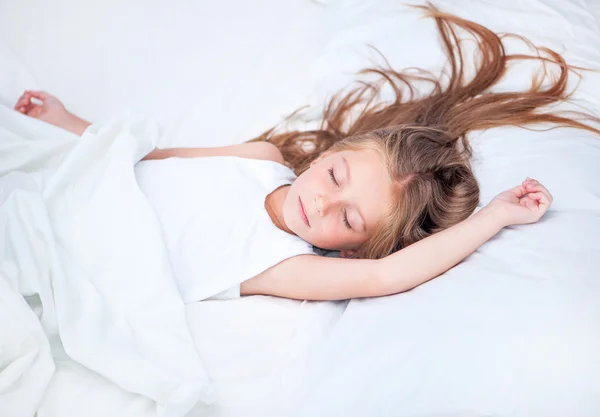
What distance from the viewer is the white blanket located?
1021mm

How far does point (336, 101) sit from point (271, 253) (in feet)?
1.95

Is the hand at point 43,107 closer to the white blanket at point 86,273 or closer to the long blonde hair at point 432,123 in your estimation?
the white blanket at point 86,273

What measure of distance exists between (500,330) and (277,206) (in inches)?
23.2

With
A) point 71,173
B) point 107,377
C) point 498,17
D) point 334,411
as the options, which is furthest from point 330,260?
point 498,17

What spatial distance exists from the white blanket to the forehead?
38 centimetres

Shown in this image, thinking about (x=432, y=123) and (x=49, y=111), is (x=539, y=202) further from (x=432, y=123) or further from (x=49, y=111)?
(x=49, y=111)

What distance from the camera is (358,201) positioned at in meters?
1.27

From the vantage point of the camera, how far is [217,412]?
41.4 inches

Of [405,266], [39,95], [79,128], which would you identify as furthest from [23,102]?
[405,266]

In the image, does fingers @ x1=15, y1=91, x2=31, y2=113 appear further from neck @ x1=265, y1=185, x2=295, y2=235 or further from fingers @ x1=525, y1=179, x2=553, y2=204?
fingers @ x1=525, y1=179, x2=553, y2=204

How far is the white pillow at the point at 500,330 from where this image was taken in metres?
0.94

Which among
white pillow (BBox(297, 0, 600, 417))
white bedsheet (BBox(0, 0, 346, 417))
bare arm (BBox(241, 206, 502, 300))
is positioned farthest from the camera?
white bedsheet (BBox(0, 0, 346, 417))

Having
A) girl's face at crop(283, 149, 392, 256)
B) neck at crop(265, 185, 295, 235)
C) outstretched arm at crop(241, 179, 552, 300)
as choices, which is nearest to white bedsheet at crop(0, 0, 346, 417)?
neck at crop(265, 185, 295, 235)

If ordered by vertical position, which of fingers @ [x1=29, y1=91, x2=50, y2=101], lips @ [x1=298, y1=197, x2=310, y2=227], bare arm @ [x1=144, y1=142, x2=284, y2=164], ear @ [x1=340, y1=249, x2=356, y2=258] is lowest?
ear @ [x1=340, y1=249, x2=356, y2=258]
